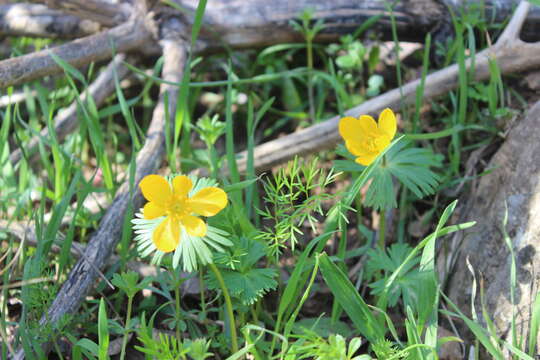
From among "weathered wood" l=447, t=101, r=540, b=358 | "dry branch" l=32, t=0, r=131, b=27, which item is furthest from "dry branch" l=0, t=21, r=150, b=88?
"weathered wood" l=447, t=101, r=540, b=358

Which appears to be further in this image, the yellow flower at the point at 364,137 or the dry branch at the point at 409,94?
the dry branch at the point at 409,94

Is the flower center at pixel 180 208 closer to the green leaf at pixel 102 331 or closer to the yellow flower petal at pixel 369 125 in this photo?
the green leaf at pixel 102 331

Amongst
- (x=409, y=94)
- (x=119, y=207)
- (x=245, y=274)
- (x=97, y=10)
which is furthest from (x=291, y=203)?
(x=97, y=10)

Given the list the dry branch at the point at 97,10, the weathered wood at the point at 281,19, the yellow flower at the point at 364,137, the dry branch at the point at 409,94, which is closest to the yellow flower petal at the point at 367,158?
the yellow flower at the point at 364,137

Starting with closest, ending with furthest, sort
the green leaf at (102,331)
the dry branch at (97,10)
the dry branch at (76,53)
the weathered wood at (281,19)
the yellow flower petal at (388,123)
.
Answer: the green leaf at (102,331) < the yellow flower petal at (388,123) < the dry branch at (76,53) < the dry branch at (97,10) < the weathered wood at (281,19)

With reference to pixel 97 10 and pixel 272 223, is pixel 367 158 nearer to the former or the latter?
pixel 272 223

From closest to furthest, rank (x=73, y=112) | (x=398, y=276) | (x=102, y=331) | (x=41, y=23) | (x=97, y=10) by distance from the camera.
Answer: (x=102, y=331) → (x=398, y=276) → (x=73, y=112) → (x=97, y=10) → (x=41, y=23)

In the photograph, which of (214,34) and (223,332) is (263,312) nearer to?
(223,332)
